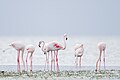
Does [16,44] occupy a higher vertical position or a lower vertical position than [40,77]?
higher

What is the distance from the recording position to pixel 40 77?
17.5 m

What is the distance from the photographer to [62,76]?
17.9 meters

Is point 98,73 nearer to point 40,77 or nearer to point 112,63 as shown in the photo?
point 40,77

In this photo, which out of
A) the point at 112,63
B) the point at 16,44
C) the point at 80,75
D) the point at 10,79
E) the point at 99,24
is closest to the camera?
the point at 10,79

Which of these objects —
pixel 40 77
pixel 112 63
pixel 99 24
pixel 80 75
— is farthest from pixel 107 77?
pixel 99 24

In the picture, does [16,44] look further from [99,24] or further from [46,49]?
[99,24]

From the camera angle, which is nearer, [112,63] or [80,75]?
[80,75]

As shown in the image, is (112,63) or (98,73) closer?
(98,73)

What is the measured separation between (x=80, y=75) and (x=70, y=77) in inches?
26.8

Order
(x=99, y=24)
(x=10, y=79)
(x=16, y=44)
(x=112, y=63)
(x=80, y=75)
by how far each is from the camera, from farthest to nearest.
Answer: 1. (x=99, y=24)
2. (x=112, y=63)
3. (x=16, y=44)
4. (x=80, y=75)
5. (x=10, y=79)

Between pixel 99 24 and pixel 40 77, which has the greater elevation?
pixel 99 24

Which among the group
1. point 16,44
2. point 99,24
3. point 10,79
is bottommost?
point 10,79

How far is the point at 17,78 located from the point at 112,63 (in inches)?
326

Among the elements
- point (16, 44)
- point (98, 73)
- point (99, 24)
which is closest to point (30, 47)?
point (16, 44)
